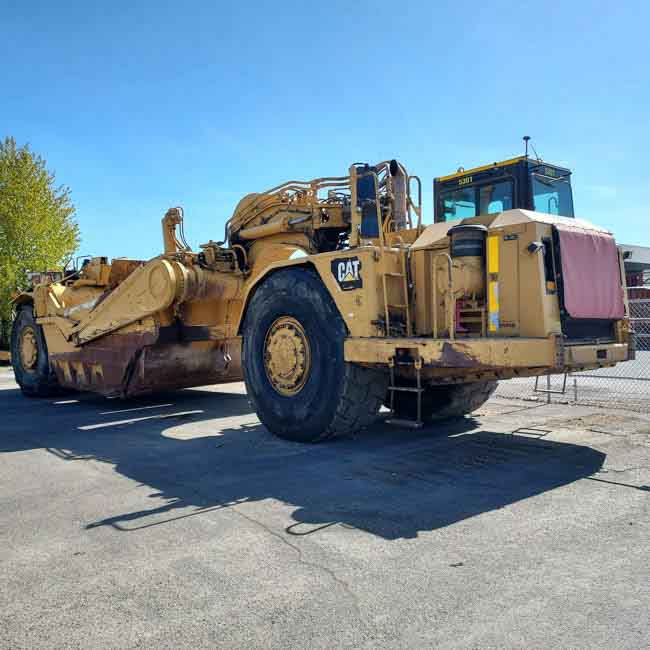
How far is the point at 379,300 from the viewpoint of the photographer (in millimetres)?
5926

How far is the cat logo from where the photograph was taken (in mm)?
5938

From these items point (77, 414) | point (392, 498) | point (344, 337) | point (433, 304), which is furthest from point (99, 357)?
point (392, 498)

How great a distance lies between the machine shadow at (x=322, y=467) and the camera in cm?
423

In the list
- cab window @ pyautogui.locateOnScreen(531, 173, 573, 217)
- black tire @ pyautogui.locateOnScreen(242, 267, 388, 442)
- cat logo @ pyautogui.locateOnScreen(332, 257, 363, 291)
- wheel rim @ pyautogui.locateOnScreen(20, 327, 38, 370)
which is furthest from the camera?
wheel rim @ pyautogui.locateOnScreen(20, 327, 38, 370)

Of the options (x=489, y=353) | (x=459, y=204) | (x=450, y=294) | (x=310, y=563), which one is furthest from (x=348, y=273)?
(x=310, y=563)

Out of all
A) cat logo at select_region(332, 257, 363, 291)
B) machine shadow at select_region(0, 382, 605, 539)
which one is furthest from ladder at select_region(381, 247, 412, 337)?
machine shadow at select_region(0, 382, 605, 539)

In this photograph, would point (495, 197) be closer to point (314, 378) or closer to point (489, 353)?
point (489, 353)

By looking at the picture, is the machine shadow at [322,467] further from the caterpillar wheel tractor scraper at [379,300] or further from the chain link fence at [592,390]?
the chain link fence at [592,390]

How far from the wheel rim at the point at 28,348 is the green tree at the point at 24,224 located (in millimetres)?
12833

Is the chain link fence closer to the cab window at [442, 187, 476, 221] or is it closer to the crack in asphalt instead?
the cab window at [442, 187, 476, 221]

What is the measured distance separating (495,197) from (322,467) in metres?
3.76

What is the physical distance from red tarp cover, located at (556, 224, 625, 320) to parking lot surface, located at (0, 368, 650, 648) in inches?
51.5

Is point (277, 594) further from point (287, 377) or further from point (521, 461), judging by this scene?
point (287, 377)

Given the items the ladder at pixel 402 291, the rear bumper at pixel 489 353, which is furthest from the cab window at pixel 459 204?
the rear bumper at pixel 489 353
